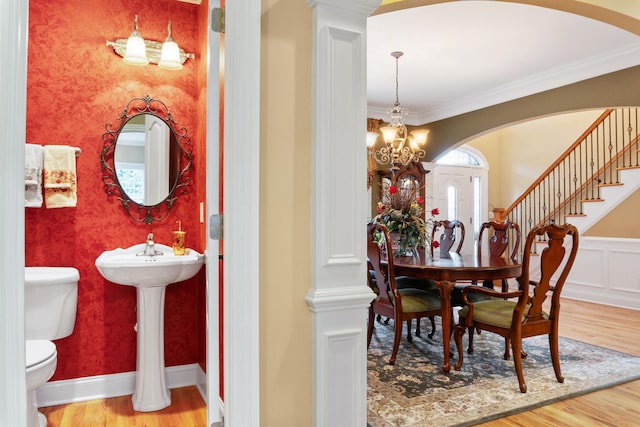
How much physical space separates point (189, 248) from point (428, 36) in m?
2.97

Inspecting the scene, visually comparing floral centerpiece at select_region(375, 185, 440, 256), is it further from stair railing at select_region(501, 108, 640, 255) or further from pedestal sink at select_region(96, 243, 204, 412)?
stair railing at select_region(501, 108, 640, 255)

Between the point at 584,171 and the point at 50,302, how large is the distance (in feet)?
24.6

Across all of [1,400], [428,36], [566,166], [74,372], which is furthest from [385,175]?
[1,400]

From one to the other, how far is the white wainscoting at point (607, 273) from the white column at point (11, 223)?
21.0ft

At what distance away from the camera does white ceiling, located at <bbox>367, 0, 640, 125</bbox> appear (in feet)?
12.2

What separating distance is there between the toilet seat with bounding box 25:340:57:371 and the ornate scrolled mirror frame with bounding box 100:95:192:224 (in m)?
0.96

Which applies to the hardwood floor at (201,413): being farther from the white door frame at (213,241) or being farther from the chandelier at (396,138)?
the chandelier at (396,138)

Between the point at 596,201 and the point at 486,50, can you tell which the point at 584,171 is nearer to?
the point at 596,201

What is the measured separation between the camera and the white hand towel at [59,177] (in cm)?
254

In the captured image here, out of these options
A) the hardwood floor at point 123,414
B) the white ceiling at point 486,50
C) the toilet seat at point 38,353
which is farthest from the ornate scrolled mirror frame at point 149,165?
the white ceiling at point 486,50

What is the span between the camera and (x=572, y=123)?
24.4 feet

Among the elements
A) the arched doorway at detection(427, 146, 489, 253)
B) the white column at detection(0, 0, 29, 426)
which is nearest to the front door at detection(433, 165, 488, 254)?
the arched doorway at detection(427, 146, 489, 253)

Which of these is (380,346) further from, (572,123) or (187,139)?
(572,123)

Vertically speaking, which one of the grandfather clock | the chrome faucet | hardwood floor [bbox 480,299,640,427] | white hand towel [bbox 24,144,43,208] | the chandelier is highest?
the chandelier
